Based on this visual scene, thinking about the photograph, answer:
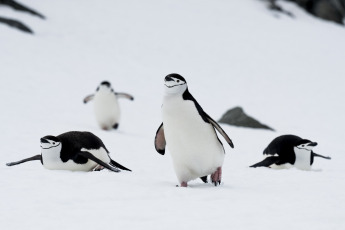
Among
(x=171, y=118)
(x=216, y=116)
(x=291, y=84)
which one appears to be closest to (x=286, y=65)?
(x=291, y=84)

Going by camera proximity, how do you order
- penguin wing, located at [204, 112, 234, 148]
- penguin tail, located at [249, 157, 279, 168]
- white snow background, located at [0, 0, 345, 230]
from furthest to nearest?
penguin tail, located at [249, 157, 279, 168]
penguin wing, located at [204, 112, 234, 148]
white snow background, located at [0, 0, 345, 230]

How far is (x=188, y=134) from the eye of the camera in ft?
14.1

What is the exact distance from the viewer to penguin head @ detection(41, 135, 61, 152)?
4.74 m

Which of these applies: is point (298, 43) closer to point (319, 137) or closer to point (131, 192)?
point (319, 137)

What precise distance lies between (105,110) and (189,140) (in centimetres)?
622

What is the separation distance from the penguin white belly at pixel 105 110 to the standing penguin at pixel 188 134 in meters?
5.98

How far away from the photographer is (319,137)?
10.8 meters

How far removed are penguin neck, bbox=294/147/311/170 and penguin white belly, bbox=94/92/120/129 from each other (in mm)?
5101

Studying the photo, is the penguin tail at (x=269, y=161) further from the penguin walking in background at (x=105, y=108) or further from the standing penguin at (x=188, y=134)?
the penguin walking in background at (x=105, y=108)

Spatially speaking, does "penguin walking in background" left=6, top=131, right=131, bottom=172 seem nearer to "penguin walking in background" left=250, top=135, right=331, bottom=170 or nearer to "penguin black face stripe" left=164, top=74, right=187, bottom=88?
"penguin black face stripe" left=164, top=74, right=187, bottom=88

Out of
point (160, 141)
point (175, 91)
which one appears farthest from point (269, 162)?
point (175, 91)

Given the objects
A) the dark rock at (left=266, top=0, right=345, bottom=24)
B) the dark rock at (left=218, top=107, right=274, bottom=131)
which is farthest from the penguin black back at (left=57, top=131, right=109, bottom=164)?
the dark rock at (left=266, top=0, right=345, bottom=24)

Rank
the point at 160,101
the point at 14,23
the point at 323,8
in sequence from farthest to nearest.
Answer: the point at 323,8, the point at 14,23, the point at 160,101

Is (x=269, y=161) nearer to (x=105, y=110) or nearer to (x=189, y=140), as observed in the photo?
(x=189, y=140)
